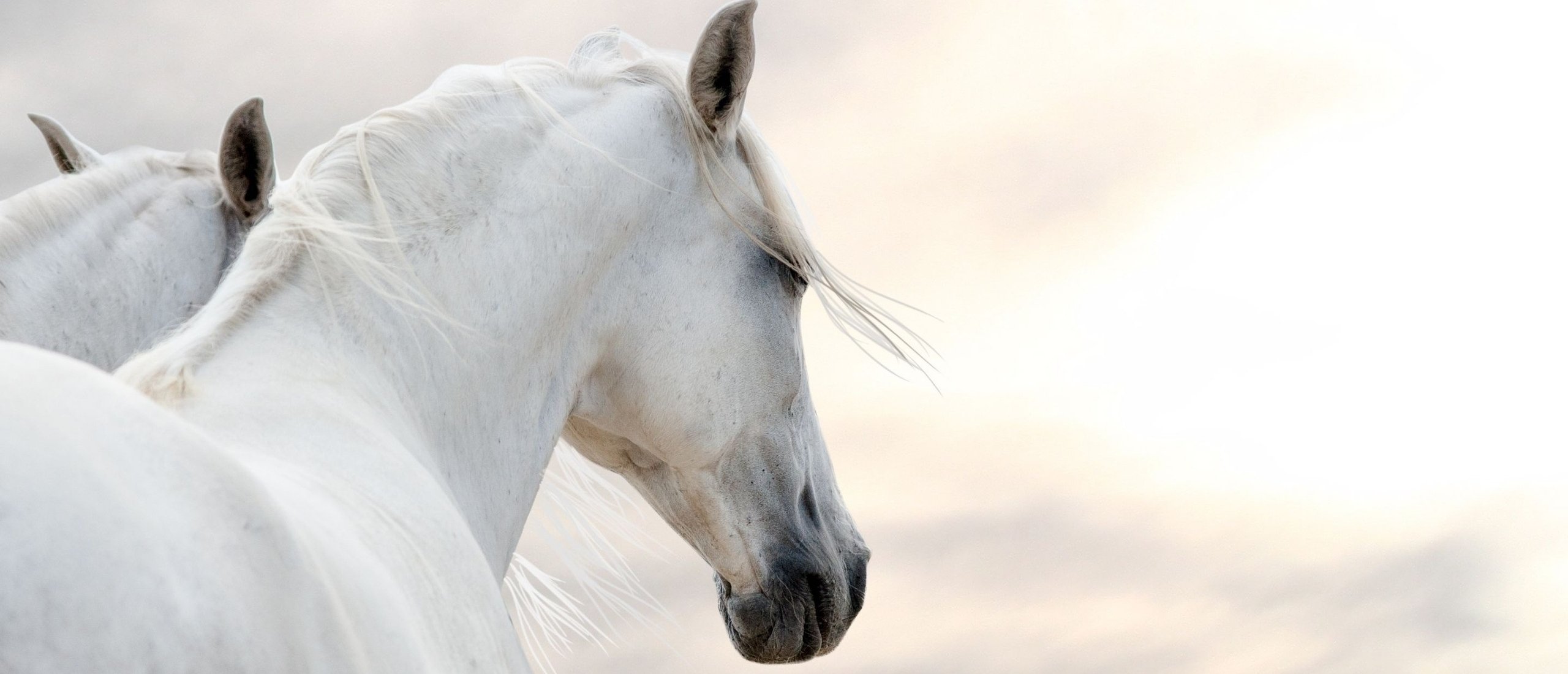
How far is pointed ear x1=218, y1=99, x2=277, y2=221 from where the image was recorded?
337 cm

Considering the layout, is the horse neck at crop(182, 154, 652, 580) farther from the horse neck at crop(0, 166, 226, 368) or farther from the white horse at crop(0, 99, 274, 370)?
the horse neck at crop(0, 166, 226, 368)

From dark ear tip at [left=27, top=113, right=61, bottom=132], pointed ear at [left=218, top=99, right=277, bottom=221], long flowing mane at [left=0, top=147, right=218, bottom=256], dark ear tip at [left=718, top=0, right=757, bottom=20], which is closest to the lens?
dark ear tip at [left=718, top=0, right=757, bottom=20]

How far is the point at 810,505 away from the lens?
309cm

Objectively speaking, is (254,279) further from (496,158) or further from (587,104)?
(587,104)

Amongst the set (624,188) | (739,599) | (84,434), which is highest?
(624,188)

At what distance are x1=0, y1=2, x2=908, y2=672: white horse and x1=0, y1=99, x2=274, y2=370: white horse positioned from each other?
111 cm

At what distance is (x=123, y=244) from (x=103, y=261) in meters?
0.08

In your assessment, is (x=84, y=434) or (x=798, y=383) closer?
(x=84, y=434)

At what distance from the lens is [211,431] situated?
1780mm

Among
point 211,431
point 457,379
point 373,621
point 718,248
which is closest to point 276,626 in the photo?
point 373,621

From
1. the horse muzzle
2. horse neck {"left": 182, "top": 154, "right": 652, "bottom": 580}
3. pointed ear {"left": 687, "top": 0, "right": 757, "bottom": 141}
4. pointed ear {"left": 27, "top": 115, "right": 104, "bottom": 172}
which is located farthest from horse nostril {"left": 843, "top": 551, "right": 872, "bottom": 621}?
pointed ear {"left": 27, "top": 115, "right": 104, "bottom": 172}

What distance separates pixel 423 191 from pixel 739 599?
127 centimetres

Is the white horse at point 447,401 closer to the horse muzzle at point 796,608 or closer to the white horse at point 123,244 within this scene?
the horse muzzle at point 796,608

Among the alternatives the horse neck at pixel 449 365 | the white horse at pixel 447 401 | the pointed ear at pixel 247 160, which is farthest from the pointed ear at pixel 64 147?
the horse neck at pixel 449 365
